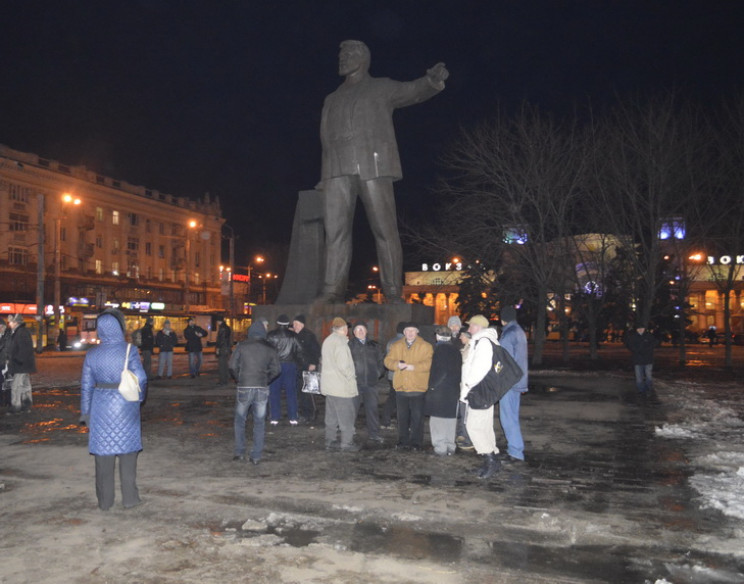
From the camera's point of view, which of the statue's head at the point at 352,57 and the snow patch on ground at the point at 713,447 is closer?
the snow patch on ground at the point at 713,447

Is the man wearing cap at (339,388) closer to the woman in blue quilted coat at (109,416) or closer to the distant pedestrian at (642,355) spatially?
the woman in blue quilted coat at (109,416)

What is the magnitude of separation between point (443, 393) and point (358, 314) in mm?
5090

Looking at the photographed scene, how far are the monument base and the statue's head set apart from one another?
4.36m

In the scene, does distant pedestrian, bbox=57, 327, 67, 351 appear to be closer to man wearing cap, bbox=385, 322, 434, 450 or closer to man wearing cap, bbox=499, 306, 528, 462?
man wearing cap, bbox=385, 322, 434, 450

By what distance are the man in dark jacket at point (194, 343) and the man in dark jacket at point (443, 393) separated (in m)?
11.0

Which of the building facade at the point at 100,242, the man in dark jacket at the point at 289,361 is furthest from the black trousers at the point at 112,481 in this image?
the building facade at the point at 100,242

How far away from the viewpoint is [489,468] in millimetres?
6531

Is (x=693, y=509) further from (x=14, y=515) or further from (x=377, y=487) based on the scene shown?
(x=14, y=515)

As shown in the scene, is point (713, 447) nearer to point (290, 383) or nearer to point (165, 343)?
point (290, 383)

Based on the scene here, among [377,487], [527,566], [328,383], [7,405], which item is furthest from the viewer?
[7,405]

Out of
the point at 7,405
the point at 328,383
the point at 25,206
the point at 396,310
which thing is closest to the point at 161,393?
the point at 7,405

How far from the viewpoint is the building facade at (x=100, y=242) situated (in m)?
54.0

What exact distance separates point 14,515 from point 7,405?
7668mm

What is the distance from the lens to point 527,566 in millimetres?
4219
